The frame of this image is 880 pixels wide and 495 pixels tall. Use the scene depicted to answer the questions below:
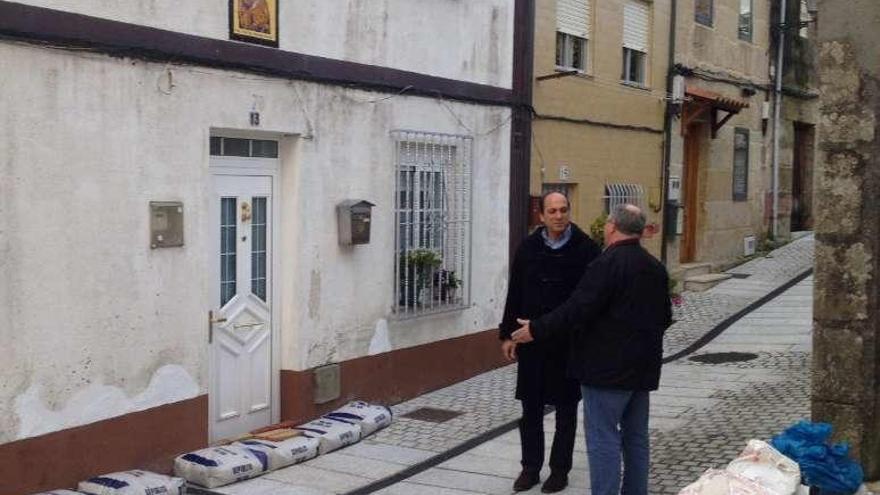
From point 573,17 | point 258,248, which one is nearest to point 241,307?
point 258,248

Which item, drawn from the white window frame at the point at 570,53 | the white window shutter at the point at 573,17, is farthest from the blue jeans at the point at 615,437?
the white window shutter at the point at 573,17

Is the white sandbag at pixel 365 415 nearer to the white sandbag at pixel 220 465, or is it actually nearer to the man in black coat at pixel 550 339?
the white sandbag at pixel 220 465

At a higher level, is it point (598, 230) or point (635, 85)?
point (635, 85)

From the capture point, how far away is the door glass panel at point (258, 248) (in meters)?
7.84

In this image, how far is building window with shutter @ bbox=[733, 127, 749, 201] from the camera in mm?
17641

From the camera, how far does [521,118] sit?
432 inches

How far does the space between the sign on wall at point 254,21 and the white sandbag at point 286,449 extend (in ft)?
9.44

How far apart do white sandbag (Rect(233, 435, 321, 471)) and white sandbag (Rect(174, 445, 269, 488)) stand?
0.07 meters

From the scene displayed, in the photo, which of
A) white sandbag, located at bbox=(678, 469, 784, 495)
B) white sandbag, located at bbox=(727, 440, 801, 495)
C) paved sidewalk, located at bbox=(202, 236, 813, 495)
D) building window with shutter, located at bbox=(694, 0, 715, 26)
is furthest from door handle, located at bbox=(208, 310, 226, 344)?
building window with shutter, located at bbox=(694, 0, 715, 26)

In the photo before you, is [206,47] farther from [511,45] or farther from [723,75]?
[723,75]

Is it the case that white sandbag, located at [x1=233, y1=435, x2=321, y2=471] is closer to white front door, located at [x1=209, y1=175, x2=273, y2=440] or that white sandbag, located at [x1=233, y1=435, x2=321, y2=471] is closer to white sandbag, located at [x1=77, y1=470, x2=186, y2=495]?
white front door, located at [x1=209, y1=175, x2=273, y2=440]

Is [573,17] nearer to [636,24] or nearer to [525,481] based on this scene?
[636,24]

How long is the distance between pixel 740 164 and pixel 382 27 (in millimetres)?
10776

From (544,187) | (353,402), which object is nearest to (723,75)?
(544,187)
